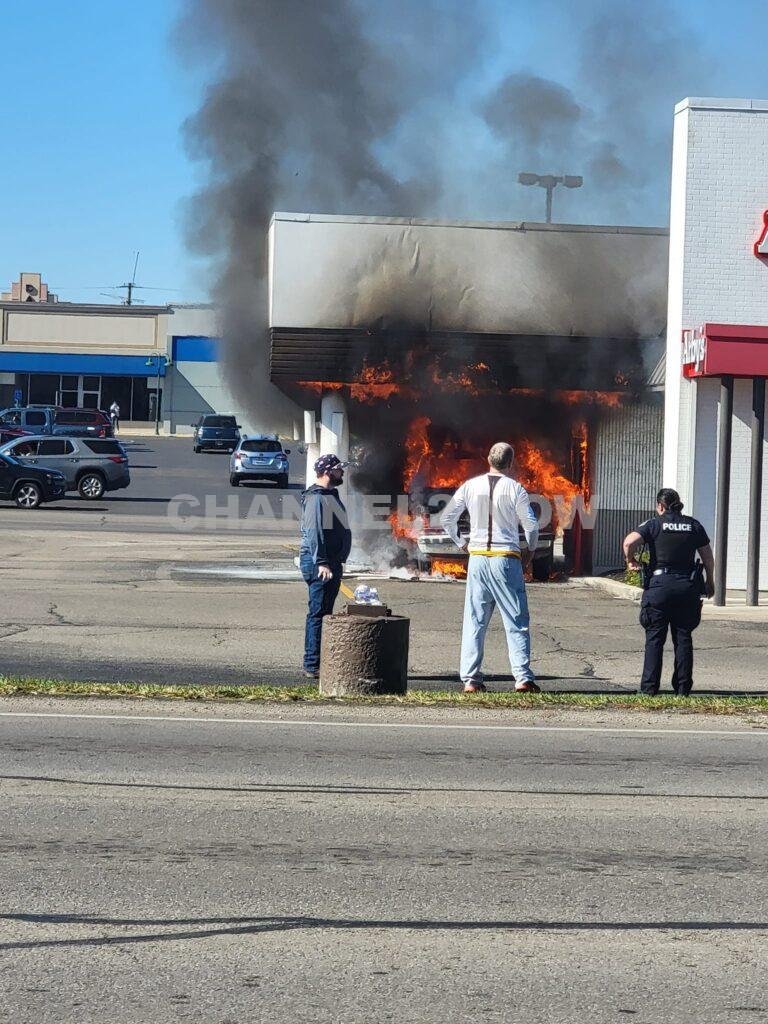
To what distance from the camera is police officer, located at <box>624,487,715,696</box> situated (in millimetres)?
10266

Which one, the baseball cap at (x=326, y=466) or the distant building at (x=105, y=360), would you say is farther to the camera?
the distant building at (x=105, y=360)

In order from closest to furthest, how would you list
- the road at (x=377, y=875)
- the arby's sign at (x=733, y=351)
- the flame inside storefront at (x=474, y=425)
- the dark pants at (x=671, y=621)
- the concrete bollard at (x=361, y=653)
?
the road at (x=377, y=875) < the concrete bollard at (x=361, y=653) < the dark pants at (x=671, y=621) < the arby's sign at (x=733, y=351) < the flame inside storefront at (x=474, y=425)

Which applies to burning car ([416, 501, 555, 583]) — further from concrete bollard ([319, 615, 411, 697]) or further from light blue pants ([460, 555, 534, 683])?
concrete bollard ([319, 615, 411, 697])

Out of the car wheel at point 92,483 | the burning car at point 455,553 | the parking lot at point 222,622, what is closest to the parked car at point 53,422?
the car wheel at point 92,483

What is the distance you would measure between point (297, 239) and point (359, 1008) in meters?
17.6

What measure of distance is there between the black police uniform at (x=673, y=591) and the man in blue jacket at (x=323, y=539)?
7.58ft

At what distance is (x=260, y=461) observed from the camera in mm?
44781

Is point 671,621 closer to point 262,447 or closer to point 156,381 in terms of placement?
point 262,447

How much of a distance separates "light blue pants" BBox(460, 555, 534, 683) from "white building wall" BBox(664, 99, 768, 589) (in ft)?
28.5

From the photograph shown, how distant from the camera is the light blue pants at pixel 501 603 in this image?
10031 millimetres

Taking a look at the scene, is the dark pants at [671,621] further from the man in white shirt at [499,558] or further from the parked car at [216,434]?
the parked car at [216,434]

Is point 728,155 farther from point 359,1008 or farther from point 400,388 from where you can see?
point 359,1008

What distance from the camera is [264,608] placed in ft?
52.2

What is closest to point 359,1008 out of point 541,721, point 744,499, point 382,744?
point 382,744
